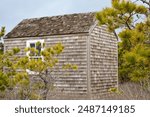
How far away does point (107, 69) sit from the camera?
59.7 ft

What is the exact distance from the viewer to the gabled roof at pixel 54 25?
16.9m

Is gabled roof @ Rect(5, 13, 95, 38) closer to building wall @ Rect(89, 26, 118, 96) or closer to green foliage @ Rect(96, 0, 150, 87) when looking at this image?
building wall @ Rect(89, 26, 118, 96)

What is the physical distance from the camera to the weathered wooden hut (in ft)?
53.9

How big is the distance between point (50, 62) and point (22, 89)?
1100mm

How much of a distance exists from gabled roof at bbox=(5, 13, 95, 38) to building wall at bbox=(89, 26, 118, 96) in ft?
1.99

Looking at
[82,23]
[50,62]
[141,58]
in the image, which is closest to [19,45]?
[82,23]

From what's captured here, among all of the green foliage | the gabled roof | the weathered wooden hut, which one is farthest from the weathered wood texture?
the green foliage

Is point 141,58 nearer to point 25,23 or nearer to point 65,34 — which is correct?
point 65,34

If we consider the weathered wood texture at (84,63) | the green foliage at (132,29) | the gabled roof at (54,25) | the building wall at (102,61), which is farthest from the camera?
the gabled roof at (54,25)

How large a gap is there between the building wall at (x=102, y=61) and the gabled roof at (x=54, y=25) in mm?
607

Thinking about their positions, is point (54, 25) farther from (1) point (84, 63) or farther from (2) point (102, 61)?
(2) point (102, 61)

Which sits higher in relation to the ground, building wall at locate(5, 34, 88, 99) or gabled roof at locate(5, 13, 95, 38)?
gabled roof at locate(5, 13, 95, 38)

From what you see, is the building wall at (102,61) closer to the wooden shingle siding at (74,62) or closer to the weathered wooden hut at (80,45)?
the weathered wooden hut at (80,45)

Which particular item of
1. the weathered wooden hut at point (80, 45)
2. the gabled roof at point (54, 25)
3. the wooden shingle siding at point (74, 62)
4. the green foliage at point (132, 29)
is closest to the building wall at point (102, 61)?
the weathered wooden hut at point (80, 45)
